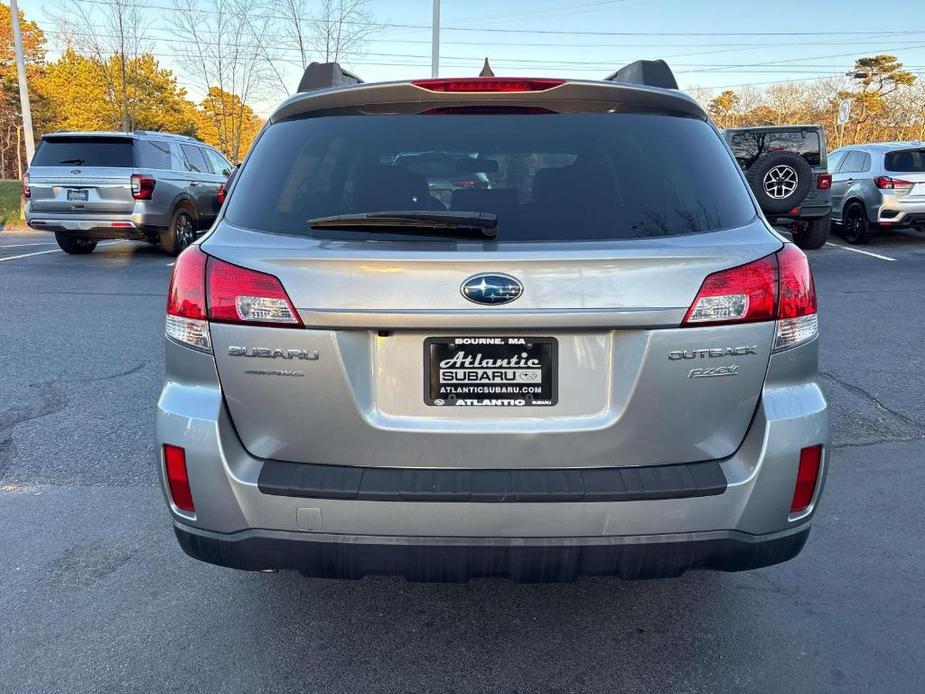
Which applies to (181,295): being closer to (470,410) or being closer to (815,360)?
(470,410)

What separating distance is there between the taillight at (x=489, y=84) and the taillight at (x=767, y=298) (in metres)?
0.86

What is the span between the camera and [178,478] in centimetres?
229

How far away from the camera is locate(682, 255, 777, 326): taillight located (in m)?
2.11

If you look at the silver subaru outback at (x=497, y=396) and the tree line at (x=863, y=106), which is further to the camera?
the tree line at (x=863, y=106)

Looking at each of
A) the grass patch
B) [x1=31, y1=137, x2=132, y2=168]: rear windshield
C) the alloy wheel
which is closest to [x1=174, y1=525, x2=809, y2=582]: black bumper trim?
the alloy wheel

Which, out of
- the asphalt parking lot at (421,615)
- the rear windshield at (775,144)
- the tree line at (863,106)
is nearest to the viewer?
the asphalt parking lot at (421,615)

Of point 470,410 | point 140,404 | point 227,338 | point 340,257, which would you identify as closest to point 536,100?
point 340,257

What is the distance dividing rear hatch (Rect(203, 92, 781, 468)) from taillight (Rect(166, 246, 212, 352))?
0.07 m

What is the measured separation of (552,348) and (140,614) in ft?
5.95

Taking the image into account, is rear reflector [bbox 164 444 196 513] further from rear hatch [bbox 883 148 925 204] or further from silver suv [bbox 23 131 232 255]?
rear hatch [bbox 883 148 925 204]

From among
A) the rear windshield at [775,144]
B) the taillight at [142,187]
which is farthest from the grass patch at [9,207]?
the rear windshield at [775,144]

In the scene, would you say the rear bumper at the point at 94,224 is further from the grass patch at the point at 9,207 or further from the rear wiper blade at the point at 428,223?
the rear wiper blade at the point at 428,223

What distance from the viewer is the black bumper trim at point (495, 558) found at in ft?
7.01

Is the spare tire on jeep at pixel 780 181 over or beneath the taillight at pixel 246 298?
over
